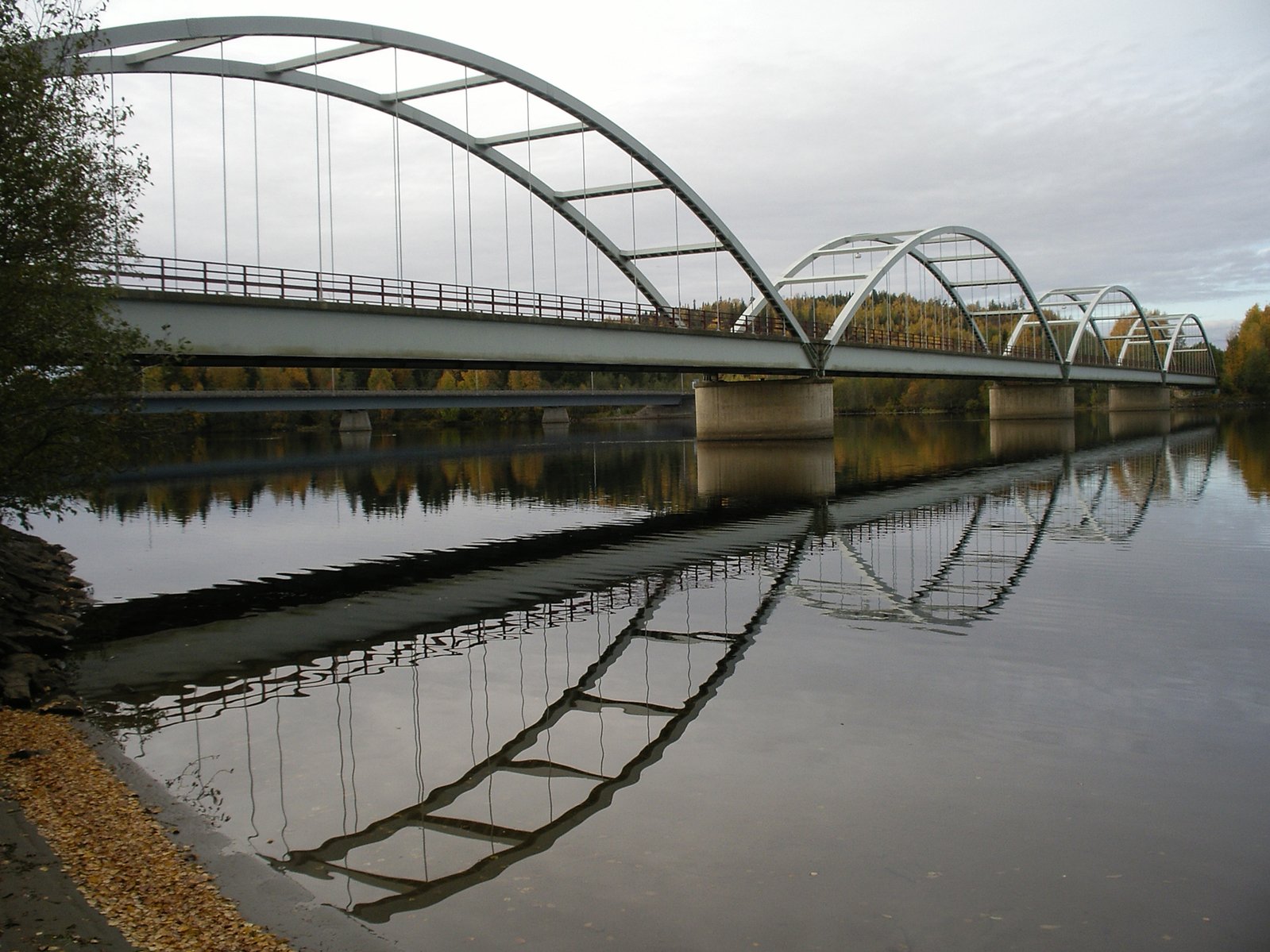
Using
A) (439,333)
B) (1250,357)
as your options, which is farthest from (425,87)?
(1250,357)

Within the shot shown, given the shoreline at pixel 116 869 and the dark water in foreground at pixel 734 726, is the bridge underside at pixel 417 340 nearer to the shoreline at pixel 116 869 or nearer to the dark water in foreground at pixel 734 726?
the dark water in foreground at pixel 734 726

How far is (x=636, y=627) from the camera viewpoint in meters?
14.5

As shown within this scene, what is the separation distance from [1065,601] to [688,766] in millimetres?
8986

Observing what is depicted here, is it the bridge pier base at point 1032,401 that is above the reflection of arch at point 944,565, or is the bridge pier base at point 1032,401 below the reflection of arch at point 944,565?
above

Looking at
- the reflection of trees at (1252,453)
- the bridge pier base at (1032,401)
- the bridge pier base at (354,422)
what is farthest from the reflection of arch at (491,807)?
the bridge pier base at (354,422)

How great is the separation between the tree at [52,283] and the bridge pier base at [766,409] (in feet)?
158

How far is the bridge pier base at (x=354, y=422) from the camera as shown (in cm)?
11644

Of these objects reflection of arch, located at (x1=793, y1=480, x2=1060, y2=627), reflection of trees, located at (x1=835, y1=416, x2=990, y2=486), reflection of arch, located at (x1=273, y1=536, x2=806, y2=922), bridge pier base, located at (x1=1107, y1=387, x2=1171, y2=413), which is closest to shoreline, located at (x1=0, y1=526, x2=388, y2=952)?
reflection of arch, located at (x1=273, y1=536, x2=806, y2=922)

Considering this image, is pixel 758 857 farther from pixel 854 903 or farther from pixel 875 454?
pixel 875 454

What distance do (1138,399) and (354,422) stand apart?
97.2 meters

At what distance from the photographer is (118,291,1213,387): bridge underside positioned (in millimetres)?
24109

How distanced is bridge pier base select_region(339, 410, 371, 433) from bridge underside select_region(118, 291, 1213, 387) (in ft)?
240

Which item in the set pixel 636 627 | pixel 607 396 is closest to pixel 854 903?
pixel 636 627

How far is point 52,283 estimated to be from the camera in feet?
42.3
